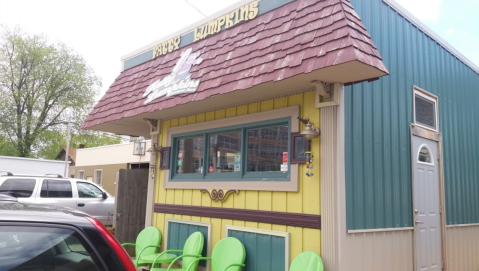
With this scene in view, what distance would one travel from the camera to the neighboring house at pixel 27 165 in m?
16.9

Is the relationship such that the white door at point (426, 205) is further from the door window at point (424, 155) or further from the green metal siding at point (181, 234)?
the green metal siding at point (181, 234)

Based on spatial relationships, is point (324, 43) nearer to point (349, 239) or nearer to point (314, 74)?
point (314, 74)

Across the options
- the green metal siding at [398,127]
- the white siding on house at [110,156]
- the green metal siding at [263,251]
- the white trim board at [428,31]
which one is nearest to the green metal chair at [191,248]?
the green metal siding at [263,251]

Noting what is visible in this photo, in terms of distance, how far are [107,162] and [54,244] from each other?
24298mm

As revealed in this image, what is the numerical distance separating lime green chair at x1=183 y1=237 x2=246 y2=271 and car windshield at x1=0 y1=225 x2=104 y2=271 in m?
3.15

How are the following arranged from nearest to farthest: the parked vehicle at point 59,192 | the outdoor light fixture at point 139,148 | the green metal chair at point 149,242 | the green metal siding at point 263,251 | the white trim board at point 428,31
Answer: the green metal siding at point 263,251 → the white trim board at point 428,31 → the green metal chair at point 149,242 → the parked vehicle at point 59,192 → the outdoor light fixture at point 139,148

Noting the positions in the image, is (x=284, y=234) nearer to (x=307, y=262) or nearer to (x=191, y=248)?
(x=307, y=262)

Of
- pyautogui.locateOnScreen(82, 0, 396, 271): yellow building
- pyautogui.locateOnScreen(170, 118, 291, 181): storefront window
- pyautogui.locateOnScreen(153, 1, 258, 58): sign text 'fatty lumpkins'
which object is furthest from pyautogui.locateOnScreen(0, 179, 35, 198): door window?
pyautogui.locateOnScreen(153, 1, 258, 58): sign text 'fatty lumpkins'

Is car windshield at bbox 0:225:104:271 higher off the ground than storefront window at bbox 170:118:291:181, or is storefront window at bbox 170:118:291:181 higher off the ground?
storefront window at bbox 170:118:291:181

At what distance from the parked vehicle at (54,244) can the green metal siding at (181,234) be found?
384 cm

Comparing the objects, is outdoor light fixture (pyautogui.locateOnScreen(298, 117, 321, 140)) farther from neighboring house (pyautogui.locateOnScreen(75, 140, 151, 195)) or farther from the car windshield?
neighboring house (pyautogui.locateOnScreen(75, 140, 151, 195))

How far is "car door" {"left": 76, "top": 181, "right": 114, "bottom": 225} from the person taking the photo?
34.1 feet

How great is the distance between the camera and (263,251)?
505 centimetres

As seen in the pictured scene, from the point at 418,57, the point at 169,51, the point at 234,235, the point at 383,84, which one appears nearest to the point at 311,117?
the point at 383,84
